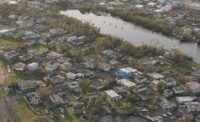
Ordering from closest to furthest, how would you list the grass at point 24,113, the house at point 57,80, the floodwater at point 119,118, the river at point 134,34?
the grass at point 24,113, the floodwater at point 119,118, the house at point 57,80, the river at point 134,34

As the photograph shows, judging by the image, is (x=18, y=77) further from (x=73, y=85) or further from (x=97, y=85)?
(x=97, y=85)

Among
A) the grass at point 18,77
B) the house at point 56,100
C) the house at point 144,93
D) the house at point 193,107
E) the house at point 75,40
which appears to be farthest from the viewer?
the house at point 75,40

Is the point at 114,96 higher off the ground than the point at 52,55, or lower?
lower

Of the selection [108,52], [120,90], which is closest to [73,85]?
[120,90]

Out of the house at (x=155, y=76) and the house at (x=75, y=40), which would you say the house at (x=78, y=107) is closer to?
the house at (x=155, y=76)

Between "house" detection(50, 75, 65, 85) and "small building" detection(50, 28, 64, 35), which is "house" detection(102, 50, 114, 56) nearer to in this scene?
"house" detection(50, 75, 65, 85)

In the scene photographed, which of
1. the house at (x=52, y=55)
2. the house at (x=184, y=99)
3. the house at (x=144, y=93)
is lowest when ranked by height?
the house at (x=184, y=99)

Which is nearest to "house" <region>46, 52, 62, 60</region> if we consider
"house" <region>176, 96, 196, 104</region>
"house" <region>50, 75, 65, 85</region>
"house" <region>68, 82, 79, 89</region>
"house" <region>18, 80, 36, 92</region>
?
"house" <region>50, 75, 65, 85</region>

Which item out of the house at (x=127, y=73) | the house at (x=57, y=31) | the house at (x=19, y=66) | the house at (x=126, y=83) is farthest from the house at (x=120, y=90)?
the house at (x=57, y=31)
